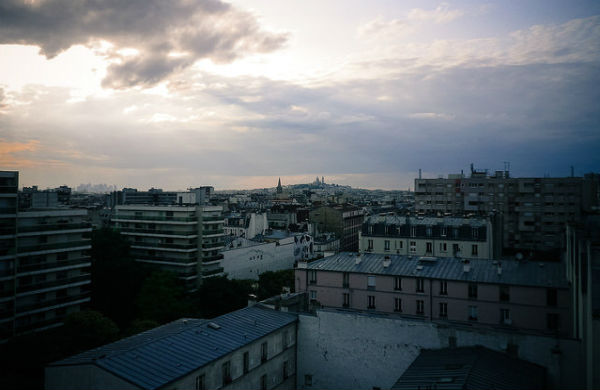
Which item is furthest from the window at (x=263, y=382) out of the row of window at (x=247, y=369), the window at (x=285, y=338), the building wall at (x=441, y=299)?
the building wall at (x=441, y=299)

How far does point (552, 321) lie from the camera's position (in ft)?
112

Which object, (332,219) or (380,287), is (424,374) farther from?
(332,219)

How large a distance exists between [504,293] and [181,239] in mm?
37349

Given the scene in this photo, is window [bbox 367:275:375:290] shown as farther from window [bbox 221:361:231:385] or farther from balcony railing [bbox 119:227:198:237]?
balcony railing [bbox 119:227:198:237]

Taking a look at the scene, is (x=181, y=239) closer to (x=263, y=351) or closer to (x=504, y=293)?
(x=263, y=351)

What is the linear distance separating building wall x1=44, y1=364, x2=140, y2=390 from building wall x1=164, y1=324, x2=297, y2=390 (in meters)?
2.26

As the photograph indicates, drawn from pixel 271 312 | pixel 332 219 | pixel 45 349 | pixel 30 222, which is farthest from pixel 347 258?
pixel 332 219

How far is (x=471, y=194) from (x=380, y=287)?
59.0m

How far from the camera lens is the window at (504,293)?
117ft

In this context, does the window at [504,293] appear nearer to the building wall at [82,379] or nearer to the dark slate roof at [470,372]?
the dark slate roof at [470,372]

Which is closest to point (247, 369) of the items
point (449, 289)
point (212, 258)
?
point (449, 289)

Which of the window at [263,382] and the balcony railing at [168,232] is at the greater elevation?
the balcony railing at [168,232]

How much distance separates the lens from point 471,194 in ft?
300

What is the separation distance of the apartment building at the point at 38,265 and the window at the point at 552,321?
42810 mm
